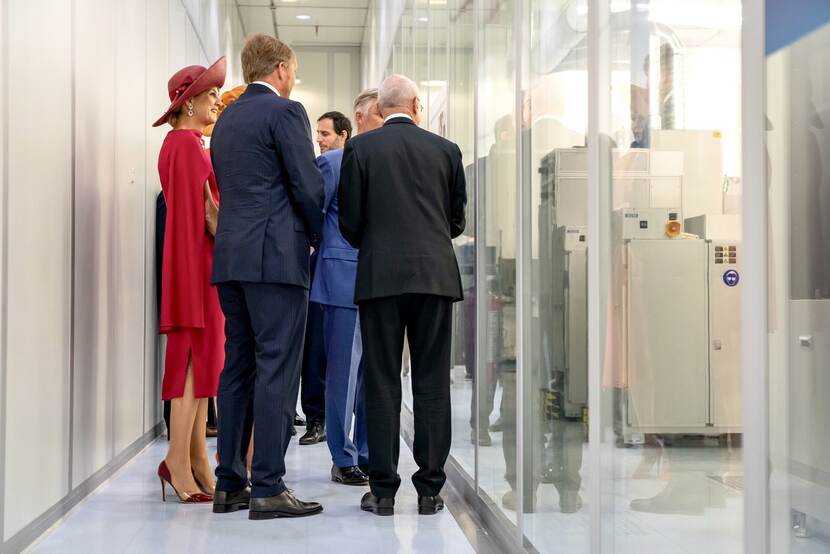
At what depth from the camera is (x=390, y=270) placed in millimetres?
3180

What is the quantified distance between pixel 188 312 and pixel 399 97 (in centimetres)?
112

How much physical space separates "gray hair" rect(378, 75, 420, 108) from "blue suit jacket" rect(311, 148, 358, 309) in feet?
1.71

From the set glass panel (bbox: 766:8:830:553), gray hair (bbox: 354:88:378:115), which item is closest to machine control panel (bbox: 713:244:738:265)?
glass panel (bbox: 766:8:830:553)

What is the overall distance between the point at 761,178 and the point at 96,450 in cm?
308

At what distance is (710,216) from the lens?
4.50ft

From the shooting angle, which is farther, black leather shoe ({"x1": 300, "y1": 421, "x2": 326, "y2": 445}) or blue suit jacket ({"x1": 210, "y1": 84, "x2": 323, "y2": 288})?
black leather shoe ({"x1": 300, "y1": 421, "x2": 326, "y2": 445})

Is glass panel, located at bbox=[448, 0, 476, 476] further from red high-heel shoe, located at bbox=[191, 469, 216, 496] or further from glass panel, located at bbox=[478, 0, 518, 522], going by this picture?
red high-heel shoe, located at bbox=[191, 469, 216, 496]

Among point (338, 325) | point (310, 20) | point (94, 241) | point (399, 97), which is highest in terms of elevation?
point (310, 20)

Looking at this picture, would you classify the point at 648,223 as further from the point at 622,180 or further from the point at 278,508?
the point at 278,508

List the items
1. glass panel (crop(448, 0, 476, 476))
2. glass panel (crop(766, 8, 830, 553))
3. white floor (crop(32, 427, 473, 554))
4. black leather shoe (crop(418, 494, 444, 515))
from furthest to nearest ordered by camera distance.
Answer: glass panel (crop(448, 0, 476, 476)), black leather shoe (crop(418, 494, 444, 515)), white floor (crop(32, 427, 473, 554)), glass panel (crop(766, 8, 830, 553))

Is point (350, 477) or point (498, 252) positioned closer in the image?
point (498, 252)

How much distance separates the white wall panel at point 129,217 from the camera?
13.3 ft

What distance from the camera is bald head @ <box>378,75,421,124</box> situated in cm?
336

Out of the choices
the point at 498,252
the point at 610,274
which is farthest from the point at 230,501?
the point at 610,274
